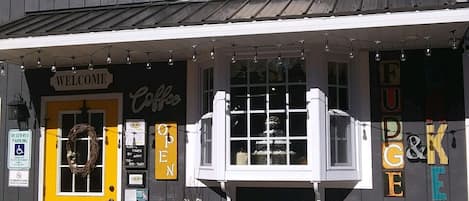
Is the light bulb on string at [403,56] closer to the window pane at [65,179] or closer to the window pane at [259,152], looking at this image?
the window pane at [259,152]

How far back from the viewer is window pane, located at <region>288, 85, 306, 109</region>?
8.21 metres

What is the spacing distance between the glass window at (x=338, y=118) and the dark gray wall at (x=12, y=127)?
14.7ft

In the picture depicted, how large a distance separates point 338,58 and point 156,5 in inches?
105

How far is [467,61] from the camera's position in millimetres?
7992

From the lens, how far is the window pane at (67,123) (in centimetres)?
968

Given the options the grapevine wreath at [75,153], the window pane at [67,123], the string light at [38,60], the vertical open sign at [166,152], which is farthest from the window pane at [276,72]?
the window pane at [67,123]

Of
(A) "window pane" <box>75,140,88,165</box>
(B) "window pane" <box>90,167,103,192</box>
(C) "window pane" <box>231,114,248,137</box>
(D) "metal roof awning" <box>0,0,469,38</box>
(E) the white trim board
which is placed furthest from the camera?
(A) "window pane" <box>75,140,88,165</box>

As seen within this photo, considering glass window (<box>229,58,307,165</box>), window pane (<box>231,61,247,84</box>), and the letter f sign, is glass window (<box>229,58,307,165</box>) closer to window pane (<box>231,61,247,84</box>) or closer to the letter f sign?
window pane (<box>231,61,247,84</box>)

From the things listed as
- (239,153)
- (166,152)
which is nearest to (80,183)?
(166,152)

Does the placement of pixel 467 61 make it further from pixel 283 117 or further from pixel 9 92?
pixel 9 92

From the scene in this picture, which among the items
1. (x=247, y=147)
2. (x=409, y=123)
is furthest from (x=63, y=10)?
(x=409, y=123)

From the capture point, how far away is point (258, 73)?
8391 millimetres

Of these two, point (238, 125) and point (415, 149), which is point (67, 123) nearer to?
point (238, 125)

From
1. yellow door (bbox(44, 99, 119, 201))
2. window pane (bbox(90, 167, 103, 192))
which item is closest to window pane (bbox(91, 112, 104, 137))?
yellow door (bbox(44, 99, 119, 201))
